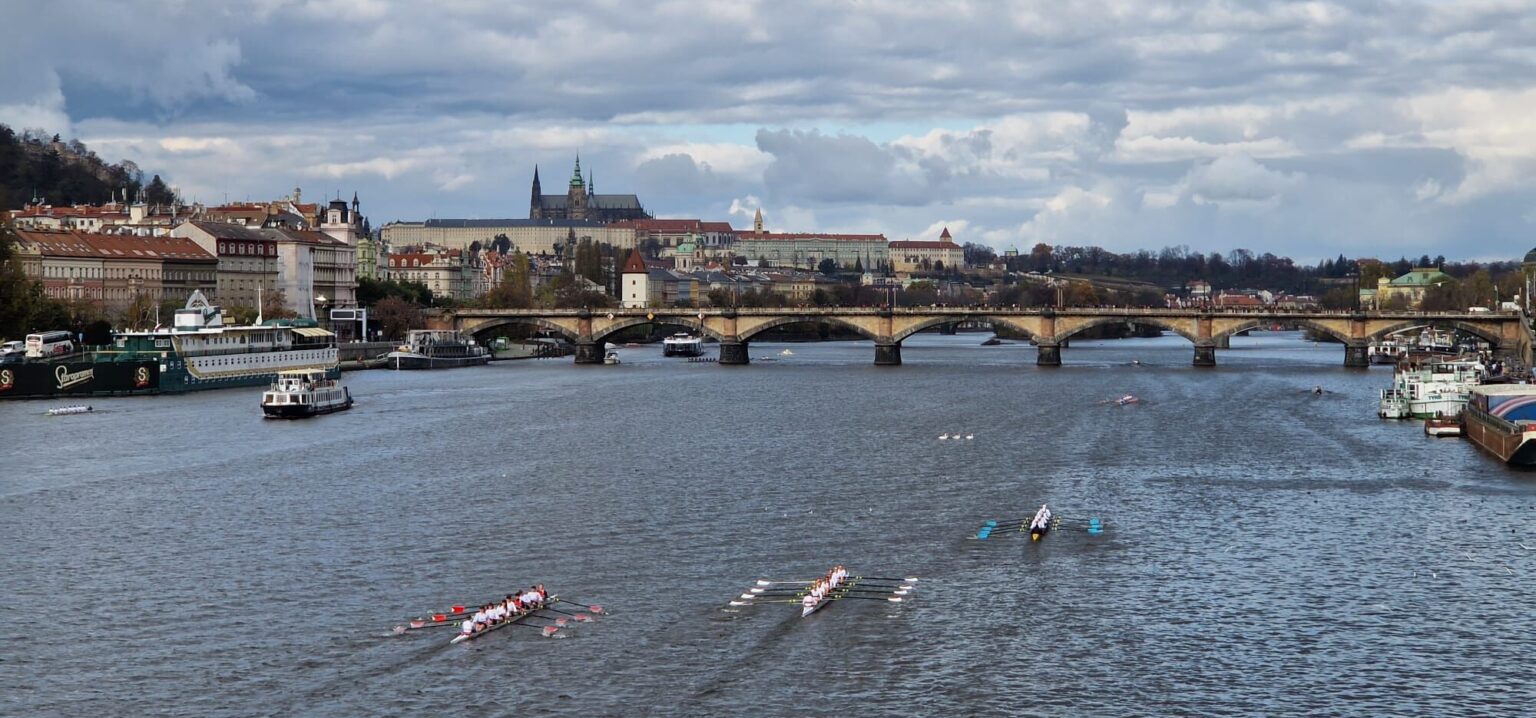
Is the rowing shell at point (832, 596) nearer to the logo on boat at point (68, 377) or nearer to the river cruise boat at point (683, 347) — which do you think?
the logo on boat at point (68, 377)

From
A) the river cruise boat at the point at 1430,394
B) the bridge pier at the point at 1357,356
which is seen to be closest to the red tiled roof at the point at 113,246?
the bridge pier at the point at 1357,356

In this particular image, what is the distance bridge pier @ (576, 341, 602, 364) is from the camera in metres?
150

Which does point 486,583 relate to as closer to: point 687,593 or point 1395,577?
point 687,593

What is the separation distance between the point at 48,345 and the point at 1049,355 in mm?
75665

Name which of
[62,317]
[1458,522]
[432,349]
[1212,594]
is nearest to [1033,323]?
[432,349]

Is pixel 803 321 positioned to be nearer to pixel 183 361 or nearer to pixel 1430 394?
pixel 183 361

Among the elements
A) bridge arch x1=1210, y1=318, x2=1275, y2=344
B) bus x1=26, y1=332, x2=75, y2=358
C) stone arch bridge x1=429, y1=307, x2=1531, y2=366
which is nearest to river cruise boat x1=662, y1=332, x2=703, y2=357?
stone arch bridge x1=429, y1=307, x2=1531, y2=366

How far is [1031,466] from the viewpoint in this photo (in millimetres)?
62719

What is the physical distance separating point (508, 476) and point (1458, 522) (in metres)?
29.5

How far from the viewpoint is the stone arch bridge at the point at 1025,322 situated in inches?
5285

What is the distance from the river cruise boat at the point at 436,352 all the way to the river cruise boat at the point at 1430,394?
74.3 meters

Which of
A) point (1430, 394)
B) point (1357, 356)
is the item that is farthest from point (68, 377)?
point (1357, 356)

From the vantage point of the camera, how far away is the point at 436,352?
140 meters

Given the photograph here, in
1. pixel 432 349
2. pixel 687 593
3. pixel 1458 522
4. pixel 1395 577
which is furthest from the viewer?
pixel 432 349
